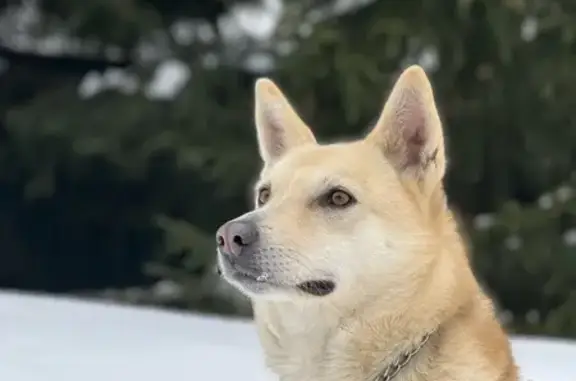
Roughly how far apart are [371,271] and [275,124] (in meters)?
0.55

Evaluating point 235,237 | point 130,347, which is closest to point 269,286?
point 235,237

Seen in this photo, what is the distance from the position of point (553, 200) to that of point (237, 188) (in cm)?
183

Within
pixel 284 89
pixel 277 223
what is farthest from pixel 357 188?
pixel 284 89

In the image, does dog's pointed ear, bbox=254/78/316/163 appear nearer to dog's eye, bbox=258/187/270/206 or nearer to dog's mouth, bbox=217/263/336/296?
dog's eye, bbox=258/187/270/206

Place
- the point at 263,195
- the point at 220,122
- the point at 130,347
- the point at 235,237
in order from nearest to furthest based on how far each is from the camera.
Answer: the point at 235,237, the point at 263,195, the point at 130,347, the point at 220,122

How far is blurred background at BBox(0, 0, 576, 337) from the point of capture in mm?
4887

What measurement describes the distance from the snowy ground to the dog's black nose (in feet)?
4.62

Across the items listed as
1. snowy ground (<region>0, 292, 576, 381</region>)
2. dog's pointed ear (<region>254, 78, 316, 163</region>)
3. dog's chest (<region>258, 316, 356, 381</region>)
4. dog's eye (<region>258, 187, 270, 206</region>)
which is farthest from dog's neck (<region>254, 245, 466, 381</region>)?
snowy ground (<region>0, 292, 576, 381</region>)

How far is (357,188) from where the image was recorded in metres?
1.88

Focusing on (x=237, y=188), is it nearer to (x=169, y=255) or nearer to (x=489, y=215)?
(x=169, y=255)

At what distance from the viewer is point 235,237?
1.76 meters

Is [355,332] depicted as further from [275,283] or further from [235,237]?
[235,237]

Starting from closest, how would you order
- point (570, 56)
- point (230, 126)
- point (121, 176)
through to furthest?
point (570, 56) < point (230, 126) < point (121, 176)

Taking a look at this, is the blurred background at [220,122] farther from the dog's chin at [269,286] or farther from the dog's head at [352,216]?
the dog's chin at [269,286]
